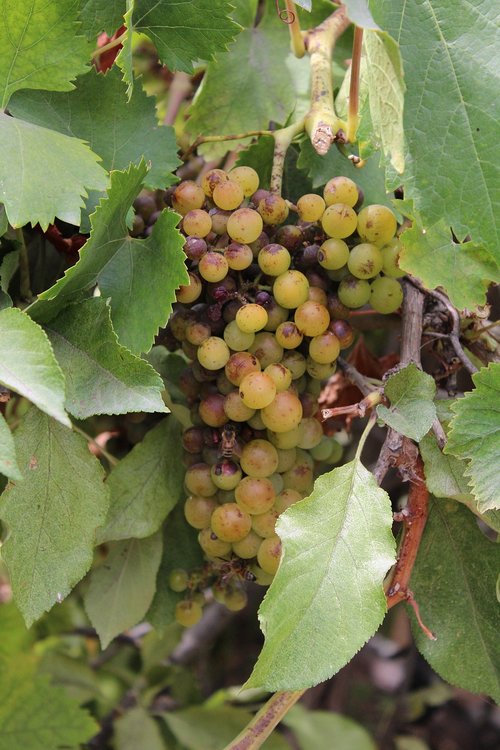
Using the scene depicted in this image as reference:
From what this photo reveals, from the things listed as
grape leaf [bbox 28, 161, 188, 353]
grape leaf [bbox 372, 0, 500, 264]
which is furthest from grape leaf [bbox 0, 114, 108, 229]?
grape leaf [bbox 372, 0, 500, 264]

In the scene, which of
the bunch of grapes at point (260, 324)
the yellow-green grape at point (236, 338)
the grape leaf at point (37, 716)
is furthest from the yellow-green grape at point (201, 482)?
the grape leaf at point (37, 716)

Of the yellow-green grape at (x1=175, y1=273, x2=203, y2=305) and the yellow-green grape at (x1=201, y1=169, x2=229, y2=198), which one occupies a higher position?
the yellow-green grape at (x1=201, y1=169, x2=229, y2=198)

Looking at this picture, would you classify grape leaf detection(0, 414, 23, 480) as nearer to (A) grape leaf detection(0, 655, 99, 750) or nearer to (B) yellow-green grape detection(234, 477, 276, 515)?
(B) yellow-green grape detection(234, 477, 276, 515)

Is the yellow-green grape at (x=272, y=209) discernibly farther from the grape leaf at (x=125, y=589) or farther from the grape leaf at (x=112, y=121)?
the grape leaf at (x=125, y=589)

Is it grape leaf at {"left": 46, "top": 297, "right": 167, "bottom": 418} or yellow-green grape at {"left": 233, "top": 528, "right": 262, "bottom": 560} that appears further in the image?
yellow-green grape at {"left": 233, "top": 528, "right": 262, "bottom": 560}

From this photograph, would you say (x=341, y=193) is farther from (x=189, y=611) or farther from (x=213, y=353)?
(x=189, y=611)

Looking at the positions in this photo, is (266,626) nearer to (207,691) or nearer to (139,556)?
(139,556)
